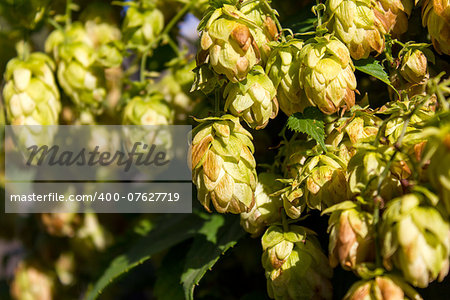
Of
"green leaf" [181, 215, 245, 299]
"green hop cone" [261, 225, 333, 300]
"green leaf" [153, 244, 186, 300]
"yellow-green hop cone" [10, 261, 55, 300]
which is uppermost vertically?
"green hop cone" [261, 225, 333, 300]

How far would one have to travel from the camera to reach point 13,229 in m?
1.72

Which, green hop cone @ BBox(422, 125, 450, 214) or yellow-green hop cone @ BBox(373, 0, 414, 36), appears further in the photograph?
yellow-green hop cone @ BBox(373, 0, 414, 36)

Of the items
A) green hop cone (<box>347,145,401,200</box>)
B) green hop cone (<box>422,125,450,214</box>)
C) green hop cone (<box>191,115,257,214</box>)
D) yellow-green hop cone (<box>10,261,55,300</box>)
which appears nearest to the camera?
green hop cone (<box>422,125,450,214</box>)

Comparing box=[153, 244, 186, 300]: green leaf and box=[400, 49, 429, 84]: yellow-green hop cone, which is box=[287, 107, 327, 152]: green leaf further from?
box=[153, 244, 186, 300]: green leaf

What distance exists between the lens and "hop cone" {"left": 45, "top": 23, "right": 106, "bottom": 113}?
1.13 metres

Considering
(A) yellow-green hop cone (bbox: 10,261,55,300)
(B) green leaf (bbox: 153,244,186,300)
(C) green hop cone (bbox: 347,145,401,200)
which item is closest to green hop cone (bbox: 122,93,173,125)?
(B) green leaf (bbox: 153,244,186,300)

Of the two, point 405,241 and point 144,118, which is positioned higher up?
point 405,241

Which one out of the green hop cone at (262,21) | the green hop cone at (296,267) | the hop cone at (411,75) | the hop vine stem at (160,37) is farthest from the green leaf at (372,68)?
the hop vine stem at (160,37)

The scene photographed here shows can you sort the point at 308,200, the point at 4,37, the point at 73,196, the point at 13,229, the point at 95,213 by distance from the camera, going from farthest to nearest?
1. the point at 13,229
2. the point at 95,213
3. the point at 73,196
4. the point at 4,37
5. the point at 308,200

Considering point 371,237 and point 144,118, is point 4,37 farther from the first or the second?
point 371,237

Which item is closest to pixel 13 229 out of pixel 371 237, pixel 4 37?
pixel 4 37

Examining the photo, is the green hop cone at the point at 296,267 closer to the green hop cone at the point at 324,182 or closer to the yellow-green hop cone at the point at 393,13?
the green hop cone at the point at 324,182

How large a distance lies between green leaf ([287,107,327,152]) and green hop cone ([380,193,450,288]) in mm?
184

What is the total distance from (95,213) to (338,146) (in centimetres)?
Answer: 102
